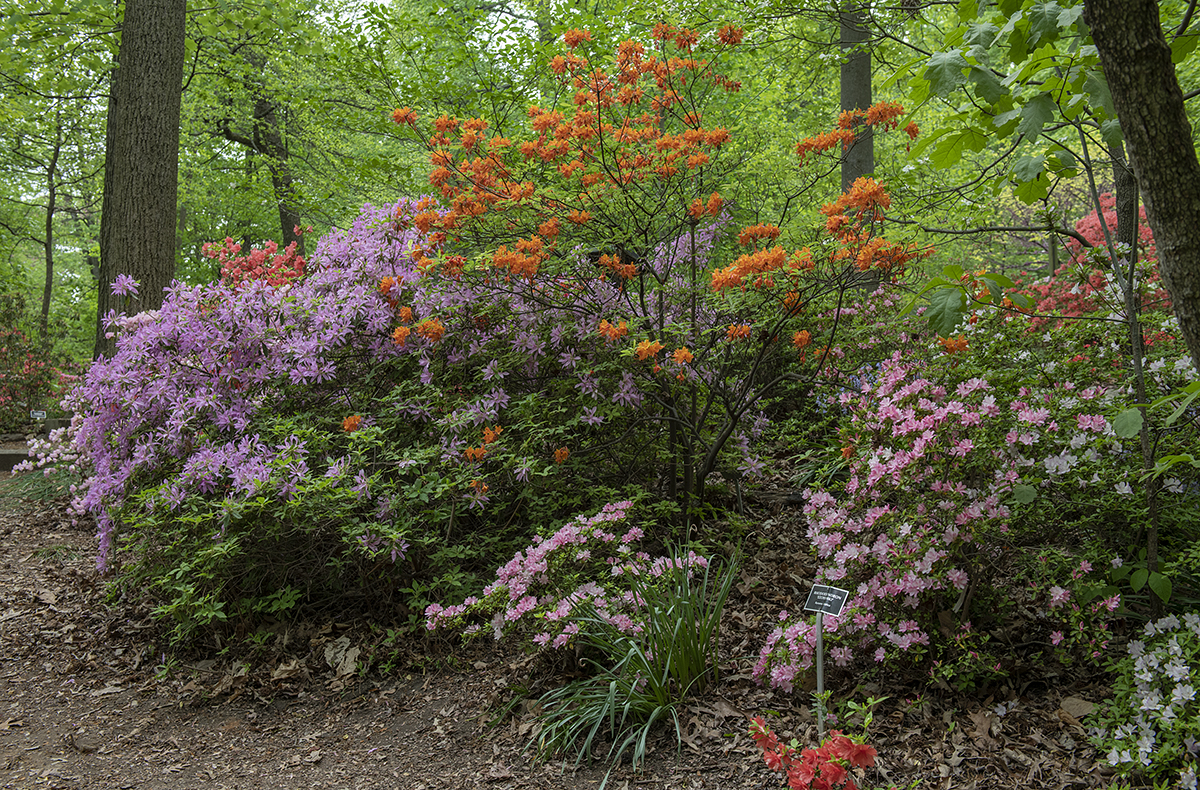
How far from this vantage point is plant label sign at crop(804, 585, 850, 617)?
225 centimetres

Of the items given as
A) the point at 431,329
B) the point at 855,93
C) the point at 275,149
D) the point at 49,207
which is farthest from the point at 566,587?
the point at 49,207

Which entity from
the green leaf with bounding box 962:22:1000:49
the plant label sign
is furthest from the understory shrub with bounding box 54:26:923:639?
the green leaf with bounding box 962:22:1000:49

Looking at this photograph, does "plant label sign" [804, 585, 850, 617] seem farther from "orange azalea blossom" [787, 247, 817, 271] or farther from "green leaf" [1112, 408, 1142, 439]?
"orange azalea blossom" [787, 247, 817, 271]

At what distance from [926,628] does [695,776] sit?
98 centimetres

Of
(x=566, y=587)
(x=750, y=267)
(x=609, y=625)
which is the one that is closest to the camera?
(x=609, y=625)

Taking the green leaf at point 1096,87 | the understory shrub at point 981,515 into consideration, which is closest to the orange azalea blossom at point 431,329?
the understory shrub at point 981,515

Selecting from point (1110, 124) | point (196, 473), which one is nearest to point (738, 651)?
point (1110, 124)

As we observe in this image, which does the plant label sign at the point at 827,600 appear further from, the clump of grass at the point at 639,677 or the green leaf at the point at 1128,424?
the green leaf at the point at 1128,424

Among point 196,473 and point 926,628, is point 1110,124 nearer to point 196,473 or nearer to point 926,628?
point 926,628

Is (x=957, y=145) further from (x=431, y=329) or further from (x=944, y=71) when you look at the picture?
(x=431, y=329)

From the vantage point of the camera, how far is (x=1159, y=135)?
1.25 metres

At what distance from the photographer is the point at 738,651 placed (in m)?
3.14

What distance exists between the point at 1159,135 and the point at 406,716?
329 centimetres

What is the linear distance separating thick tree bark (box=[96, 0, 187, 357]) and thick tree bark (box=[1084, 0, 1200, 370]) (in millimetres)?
5956
